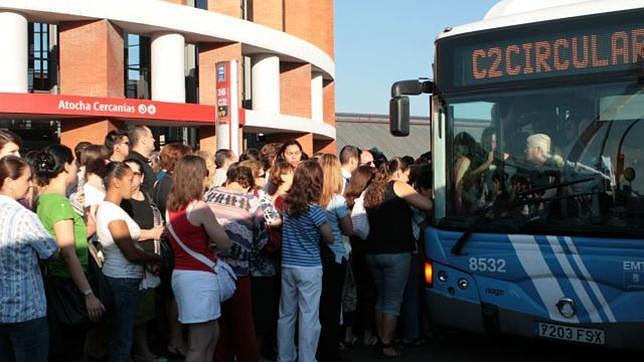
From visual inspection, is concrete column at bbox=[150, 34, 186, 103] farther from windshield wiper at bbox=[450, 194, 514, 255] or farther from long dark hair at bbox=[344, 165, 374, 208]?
windshield wiper at bbox=[450, 194, 514, 255]

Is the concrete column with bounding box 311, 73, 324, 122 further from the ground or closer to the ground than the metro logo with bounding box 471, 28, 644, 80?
further from the ground

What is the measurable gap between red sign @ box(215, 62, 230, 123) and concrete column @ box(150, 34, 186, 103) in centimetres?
497

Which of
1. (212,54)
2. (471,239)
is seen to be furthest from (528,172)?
(212,54)

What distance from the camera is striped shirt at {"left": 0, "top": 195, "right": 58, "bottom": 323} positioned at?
4047 millimetres

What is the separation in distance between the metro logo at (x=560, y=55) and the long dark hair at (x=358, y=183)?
5.07 ft

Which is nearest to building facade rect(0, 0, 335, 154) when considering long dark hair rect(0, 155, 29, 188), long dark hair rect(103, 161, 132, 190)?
long dark hair rect(103, 161, 132, 190)

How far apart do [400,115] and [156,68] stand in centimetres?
2156

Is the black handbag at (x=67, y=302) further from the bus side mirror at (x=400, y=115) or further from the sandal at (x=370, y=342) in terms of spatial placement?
the sandal at (x=370, y=342)

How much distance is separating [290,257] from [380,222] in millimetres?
1171

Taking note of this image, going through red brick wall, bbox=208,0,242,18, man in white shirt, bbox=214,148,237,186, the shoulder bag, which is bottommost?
the shoulder bag

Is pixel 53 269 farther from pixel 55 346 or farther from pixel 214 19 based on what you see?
pixel 214 19

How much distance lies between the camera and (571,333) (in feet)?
17.4

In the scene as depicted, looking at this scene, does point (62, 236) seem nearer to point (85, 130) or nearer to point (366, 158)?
point (366, 158)

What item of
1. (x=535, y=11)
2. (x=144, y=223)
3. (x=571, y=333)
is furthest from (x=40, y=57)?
(x=571, y=333)
